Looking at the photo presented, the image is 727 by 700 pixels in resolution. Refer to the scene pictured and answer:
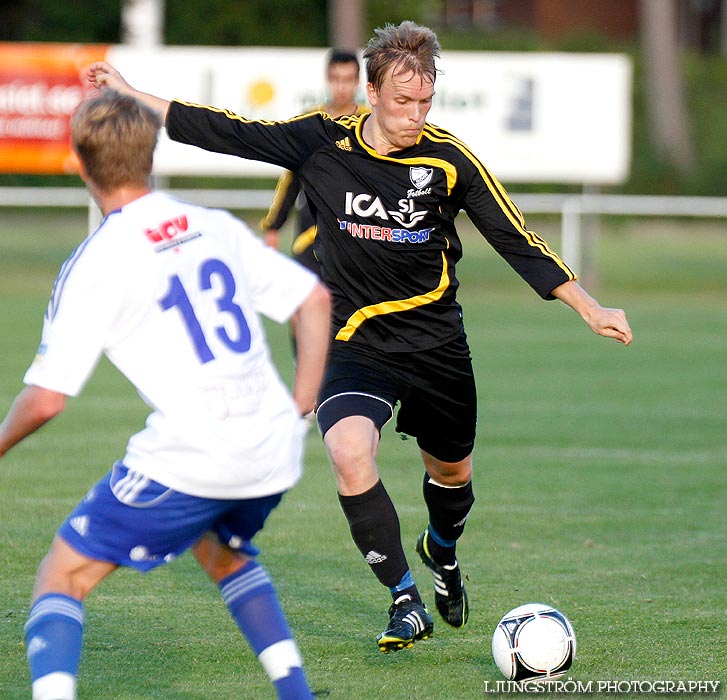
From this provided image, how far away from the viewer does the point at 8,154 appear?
2100 cm

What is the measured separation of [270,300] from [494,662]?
1.88 meters

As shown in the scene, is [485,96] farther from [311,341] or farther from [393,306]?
[311,341]

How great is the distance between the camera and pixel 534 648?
4.57 meters

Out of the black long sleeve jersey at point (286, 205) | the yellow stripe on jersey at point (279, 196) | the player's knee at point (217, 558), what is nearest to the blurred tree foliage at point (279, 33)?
the black long sleeve jersey at point (286, 205)

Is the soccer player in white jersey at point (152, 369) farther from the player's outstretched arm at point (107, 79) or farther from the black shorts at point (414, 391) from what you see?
the player's outstretched arm at point (107, 79)

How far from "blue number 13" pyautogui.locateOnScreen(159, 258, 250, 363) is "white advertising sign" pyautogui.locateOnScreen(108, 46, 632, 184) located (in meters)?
17.1

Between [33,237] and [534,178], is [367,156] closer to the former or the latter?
[534,178]

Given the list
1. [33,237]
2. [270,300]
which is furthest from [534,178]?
[270,300]

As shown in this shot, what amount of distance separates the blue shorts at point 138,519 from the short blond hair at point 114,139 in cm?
73

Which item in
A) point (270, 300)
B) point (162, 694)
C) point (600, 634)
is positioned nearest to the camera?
point (270, 300)

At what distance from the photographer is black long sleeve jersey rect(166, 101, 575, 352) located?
5.13 m

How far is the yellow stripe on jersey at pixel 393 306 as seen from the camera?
522cm

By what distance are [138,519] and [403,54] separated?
2242 mm

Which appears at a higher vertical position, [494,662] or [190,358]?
[190,358]
